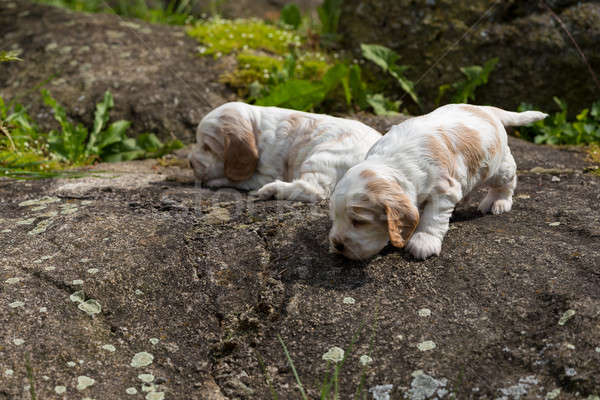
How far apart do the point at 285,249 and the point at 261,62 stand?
4726 mm

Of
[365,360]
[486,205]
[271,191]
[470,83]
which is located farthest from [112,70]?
[365,360]

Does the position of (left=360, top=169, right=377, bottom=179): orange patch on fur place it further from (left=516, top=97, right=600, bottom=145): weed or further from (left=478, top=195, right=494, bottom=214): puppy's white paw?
(left=516, top=97, right=600, bottom=145): weed

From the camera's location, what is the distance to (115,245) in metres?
3.63

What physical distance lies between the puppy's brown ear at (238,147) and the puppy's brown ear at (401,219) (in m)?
2.27

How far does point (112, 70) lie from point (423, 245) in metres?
5.95

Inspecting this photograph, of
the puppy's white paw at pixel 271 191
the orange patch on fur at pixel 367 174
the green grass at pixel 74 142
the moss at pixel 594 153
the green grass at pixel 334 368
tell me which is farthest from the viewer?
the green grass at pixel 74 142

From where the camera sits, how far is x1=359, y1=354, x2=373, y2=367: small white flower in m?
2.79

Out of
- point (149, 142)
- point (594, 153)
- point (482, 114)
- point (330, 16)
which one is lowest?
point (149, 142)

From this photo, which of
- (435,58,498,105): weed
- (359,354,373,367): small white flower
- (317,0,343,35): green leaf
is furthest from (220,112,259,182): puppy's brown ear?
(317,0,343,35): green leaf

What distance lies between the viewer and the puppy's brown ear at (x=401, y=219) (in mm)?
3275

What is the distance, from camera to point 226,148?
532 cm

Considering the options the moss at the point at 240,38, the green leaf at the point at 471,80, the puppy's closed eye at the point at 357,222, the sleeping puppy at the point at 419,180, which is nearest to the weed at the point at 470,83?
the green leaf at the point at 471,80

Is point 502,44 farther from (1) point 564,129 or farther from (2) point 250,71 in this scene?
(2) point 250,71

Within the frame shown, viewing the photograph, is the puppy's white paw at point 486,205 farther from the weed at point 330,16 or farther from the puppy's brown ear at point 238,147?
the weed at point 330,16
